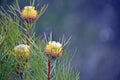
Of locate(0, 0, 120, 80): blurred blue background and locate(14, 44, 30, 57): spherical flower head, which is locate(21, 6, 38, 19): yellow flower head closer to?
locate(14, 44, 30, 57): spherical flower head

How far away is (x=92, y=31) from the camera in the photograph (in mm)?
4758

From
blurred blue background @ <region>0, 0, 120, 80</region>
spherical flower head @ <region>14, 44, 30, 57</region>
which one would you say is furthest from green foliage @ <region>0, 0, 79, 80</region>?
blurred blue background @ <region>0, 0, 120, 80</region>

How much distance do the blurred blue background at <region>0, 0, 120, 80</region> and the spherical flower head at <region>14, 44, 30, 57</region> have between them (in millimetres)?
3449

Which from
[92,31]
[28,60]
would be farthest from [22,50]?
[92,31]

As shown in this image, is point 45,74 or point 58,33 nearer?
point 45,74

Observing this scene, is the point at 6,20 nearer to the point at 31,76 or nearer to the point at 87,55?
the point at 31,76

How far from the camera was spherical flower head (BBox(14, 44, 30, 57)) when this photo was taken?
0.86 metres

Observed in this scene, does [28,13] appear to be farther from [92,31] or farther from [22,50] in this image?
[92,31]

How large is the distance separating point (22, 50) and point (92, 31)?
392 centimetres

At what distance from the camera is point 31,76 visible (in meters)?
0.92

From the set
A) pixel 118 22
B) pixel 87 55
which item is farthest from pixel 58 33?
pixel 118 22

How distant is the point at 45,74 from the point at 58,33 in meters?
3.41

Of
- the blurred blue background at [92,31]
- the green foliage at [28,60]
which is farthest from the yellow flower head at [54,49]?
the blurred blue background at [92,31]

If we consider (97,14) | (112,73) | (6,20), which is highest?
(97,14)
